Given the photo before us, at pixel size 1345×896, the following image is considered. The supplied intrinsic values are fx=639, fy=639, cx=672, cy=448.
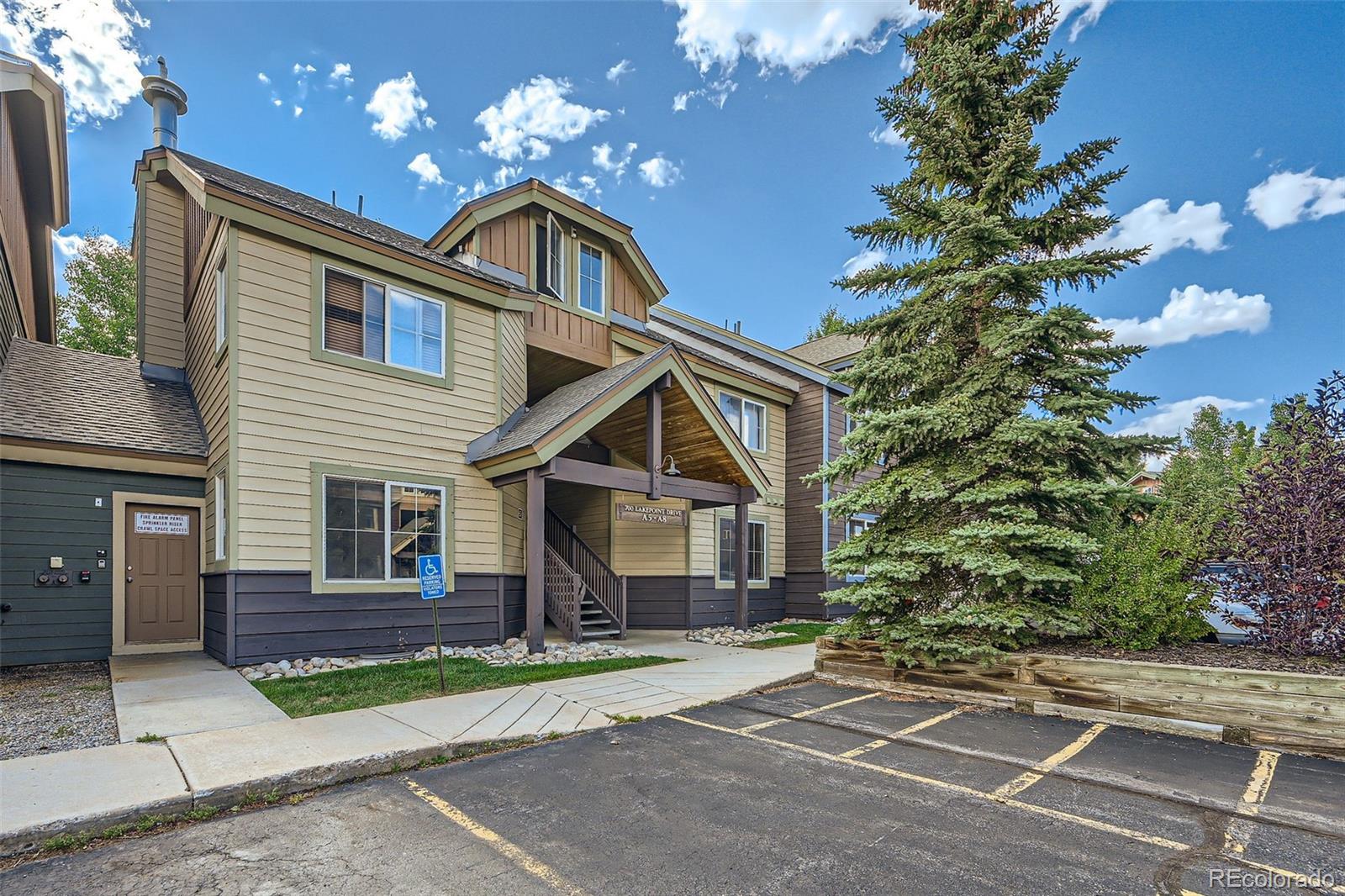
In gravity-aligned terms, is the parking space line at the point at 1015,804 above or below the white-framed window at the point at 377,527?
below

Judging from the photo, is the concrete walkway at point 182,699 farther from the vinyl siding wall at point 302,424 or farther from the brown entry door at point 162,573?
the vinyl siding wall at point 302,424

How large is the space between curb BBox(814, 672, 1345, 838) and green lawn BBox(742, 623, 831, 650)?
98.5 inches

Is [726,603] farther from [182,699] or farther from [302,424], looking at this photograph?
[182,699]

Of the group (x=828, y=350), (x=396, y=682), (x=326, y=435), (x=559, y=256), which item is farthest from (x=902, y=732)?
(x=828, y=350)

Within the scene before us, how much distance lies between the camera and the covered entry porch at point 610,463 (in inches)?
368

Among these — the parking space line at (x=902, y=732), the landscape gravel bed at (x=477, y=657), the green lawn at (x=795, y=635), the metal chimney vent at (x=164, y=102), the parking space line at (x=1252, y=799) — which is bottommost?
the green lawn at (x=795, y=635)

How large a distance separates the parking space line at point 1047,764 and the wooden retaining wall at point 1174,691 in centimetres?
40

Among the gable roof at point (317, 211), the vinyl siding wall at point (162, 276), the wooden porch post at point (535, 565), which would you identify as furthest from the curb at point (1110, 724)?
the vinyl siding wall at point (162, 276)

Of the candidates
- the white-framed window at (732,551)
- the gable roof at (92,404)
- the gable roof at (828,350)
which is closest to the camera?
the gable roof at (92,404)

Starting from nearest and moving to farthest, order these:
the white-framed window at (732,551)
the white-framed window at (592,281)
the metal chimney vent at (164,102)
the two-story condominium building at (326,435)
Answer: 1. the two-story condominium building at (326,435)
2. the metal chimney vent at (164,102)
3. the white-framed window at (592,281)
4. the white-framed window at (732,551)

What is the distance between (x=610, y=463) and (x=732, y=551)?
144 inches

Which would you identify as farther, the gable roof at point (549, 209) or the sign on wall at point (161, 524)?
the gable roof at point (549, 209)

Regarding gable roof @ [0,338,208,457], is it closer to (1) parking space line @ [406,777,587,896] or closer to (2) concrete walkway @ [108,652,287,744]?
(2) concrete walkway @ [108,652,287,744]

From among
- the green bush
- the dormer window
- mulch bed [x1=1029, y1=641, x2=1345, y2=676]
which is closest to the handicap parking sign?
mulch bed [x1=1029, y1=641, x2=1345, y2=676]
